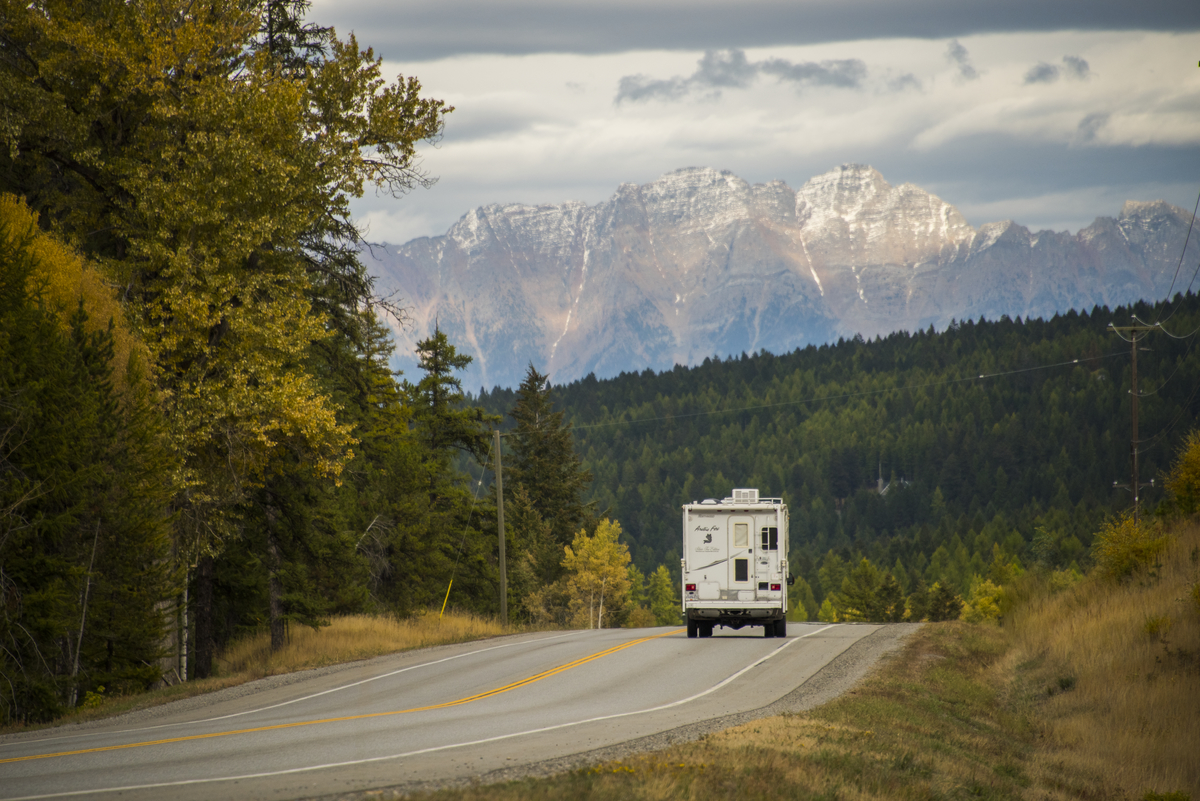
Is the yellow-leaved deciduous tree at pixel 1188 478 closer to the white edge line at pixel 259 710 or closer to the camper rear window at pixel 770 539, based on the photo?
the camper rear window at pixel 770 539

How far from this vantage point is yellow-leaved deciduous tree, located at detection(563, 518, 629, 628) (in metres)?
68.2

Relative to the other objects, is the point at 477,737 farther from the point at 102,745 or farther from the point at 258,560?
the point at 258,560

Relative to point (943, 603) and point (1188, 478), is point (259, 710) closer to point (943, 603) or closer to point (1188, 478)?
point (1188, 478)

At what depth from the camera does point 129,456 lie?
737 inches

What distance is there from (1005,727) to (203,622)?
64.5ft

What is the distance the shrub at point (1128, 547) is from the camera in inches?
907

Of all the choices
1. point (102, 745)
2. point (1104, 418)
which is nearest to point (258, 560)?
point (102, 745)

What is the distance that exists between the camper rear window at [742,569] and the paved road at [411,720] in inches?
62.0

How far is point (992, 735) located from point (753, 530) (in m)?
10.5

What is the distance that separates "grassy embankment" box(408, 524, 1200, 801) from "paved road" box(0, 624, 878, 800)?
4.85 ft

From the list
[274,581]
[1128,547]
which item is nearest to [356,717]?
[274,581]

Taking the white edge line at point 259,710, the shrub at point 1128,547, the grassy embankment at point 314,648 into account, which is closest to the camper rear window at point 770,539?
the white edge line at point 259,710

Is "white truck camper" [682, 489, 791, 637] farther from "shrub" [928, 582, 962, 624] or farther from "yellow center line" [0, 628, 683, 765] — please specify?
"shrub" [928, 582, 962, 624]

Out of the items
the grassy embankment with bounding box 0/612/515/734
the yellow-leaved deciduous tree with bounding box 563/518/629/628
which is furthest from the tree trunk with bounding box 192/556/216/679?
the yellow-leaved deciduous tree with bounding box 563/518/629/628
